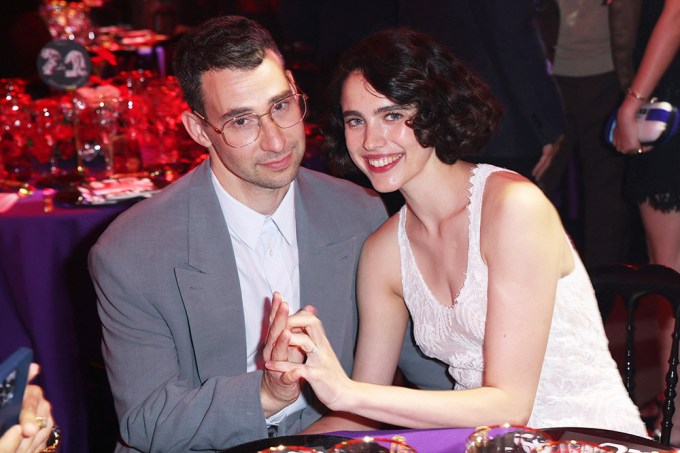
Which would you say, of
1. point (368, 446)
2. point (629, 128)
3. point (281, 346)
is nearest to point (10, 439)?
point (368, 446)

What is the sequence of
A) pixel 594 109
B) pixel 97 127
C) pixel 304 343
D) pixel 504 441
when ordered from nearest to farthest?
pixel 504 441, pixel 304 343, pixel 97 127, pixel 594 109

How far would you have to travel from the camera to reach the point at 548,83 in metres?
3.61

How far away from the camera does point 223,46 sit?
2.28m

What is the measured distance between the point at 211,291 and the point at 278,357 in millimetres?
414

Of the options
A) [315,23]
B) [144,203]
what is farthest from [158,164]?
[144,203]

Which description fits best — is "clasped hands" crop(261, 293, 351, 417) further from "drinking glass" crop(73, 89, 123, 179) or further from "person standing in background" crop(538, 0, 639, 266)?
"person standing in background" crop(538, 0, 639, 266)

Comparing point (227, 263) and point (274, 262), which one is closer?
point (227, 263)

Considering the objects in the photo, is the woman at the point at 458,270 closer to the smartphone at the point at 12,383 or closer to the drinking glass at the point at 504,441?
the drinking glass at the point at 504,441

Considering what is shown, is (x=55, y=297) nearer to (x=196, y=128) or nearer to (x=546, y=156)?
(x=196, y=128)

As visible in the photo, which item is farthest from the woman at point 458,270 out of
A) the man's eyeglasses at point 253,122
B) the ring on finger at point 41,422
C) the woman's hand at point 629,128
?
the woman's hand at point 629,128

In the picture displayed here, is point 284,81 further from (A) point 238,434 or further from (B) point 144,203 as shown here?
(A) point 238,434

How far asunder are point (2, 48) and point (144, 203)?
290 inches

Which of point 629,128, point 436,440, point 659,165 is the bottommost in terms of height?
point 436,440

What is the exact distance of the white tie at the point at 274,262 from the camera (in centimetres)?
239
